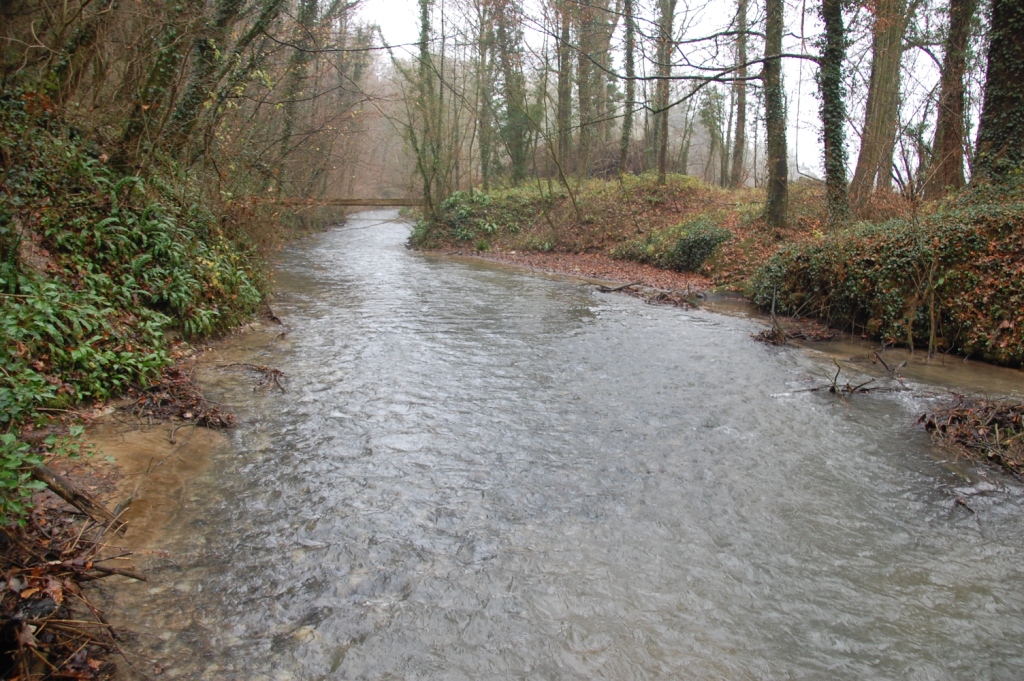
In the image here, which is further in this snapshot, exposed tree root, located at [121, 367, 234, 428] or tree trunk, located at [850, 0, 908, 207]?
tree trunk, located at [850, 0, 908, 207]

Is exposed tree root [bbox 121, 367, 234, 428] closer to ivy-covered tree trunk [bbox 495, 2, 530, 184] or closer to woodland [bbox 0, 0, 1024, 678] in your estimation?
woodland [bbox 0, 0, 1024, 678]

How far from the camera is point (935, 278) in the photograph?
373 inches

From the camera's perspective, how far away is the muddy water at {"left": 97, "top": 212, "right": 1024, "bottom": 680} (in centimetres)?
327

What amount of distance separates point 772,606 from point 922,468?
2899 millimetres

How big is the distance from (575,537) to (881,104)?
623 inches

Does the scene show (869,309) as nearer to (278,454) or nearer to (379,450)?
(379,450)

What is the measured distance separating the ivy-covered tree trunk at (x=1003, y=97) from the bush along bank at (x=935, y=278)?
Result: 84cm

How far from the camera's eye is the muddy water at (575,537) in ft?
10.7

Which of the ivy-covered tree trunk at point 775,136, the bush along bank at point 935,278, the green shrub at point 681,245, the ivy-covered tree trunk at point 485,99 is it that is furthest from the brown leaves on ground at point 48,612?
the ivy-covered tree trunk at point 485,99

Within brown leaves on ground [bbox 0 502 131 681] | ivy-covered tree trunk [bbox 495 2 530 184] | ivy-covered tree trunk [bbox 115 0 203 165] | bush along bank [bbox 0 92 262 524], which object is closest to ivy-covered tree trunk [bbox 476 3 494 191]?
ivy-covered tree trunk [bbox 495 2 530 184]

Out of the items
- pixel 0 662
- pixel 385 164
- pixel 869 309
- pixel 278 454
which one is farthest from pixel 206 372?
pixel 385 164

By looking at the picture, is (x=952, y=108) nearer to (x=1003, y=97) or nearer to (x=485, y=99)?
(x=1003, y=97)

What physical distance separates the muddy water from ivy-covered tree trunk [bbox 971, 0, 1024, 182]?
7.74 metres

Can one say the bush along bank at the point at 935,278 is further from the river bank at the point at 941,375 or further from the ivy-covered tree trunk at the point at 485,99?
the ivy-covered tree trunk at the point at 485,99
